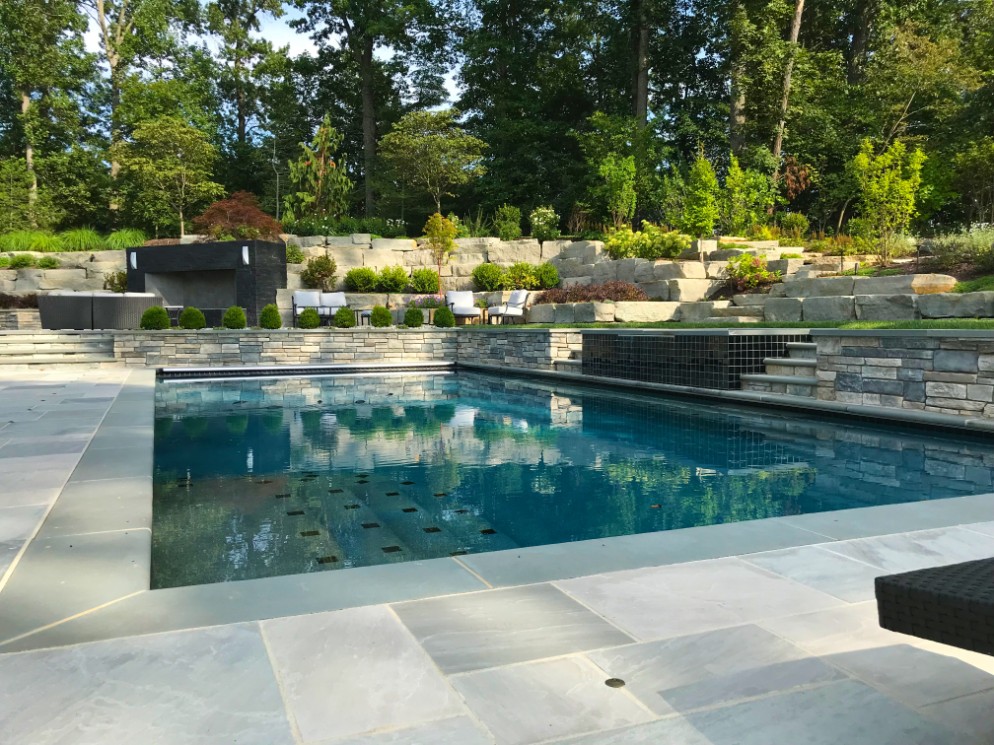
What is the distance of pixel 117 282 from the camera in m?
18.5

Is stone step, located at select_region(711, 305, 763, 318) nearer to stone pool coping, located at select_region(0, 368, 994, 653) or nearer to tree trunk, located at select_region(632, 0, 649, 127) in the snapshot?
stone pool coping, located at select_region(0, 368, 994, 653)

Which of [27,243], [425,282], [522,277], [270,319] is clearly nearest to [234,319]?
[270,319]

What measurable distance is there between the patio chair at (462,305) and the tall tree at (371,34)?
28.5 feet

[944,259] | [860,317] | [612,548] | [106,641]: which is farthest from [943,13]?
[106,641]

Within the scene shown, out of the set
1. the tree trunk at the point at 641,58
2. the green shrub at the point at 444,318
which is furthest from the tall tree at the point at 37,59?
the tree trunk at the point at 641,58

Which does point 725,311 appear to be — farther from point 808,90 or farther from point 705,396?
point 808,90

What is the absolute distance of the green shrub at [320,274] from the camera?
58.3 feet

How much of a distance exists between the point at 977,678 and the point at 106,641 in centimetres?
217

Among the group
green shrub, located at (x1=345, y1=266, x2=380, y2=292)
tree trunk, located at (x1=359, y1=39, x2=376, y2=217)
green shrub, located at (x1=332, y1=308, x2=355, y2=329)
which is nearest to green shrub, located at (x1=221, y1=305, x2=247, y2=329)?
green shrub, located at (x1=332, y1=308, x2=355, y2=329)

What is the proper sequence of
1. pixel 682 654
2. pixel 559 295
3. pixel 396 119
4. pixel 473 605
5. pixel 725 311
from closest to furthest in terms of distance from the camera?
pixel 682 654
pixel 473 605
pixel 725 311
pixel 559 295
pixel 396 119

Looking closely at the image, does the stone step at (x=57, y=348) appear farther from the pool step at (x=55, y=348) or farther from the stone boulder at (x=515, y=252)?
the stone boulder at (x=515, y=252)

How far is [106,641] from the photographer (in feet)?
6.59

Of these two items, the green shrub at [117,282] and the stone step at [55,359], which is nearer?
the stone step at [55,359]

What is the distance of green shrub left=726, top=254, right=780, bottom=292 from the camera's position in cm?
1230
